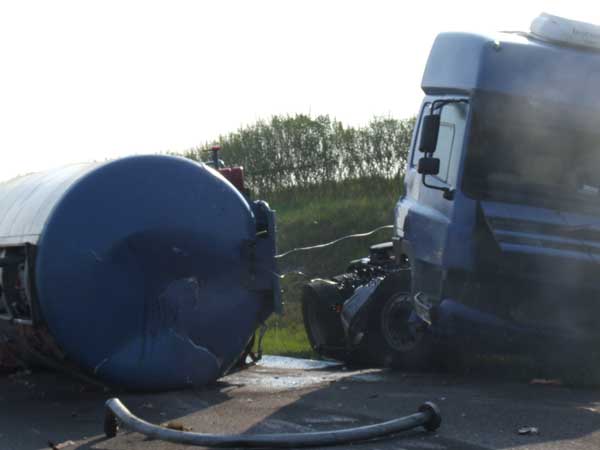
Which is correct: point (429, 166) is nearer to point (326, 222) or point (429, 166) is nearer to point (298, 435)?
point (298, 435)

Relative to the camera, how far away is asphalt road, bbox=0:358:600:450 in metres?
7.89

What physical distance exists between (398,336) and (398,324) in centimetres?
13

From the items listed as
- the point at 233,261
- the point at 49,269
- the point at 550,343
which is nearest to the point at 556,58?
the point at 550,343

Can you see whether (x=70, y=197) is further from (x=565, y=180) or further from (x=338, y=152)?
(x=338, y=152)

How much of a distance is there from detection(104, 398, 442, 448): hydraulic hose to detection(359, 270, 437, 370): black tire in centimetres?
416

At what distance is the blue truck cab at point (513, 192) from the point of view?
1031 centimetres

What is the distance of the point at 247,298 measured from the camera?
10945 millimetres

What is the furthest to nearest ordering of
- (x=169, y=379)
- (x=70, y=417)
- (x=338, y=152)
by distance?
(x=338, y=152) < (x=169, y=379) < (x=70, y=417)

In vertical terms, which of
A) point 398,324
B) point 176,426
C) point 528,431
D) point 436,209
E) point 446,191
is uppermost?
point 446,191

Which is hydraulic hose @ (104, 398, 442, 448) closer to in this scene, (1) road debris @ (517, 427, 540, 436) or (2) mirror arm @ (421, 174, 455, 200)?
(1) road debris @ (517, 427, 540, 436)

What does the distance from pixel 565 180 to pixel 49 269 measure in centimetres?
458

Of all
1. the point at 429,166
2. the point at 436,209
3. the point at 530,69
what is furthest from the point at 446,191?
the point at 530,69

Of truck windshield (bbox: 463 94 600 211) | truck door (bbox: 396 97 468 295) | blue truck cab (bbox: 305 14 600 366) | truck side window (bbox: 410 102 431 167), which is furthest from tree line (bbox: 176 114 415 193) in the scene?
truck windshield (bbox: 463 94 600 211)

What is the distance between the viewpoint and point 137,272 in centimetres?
1023
